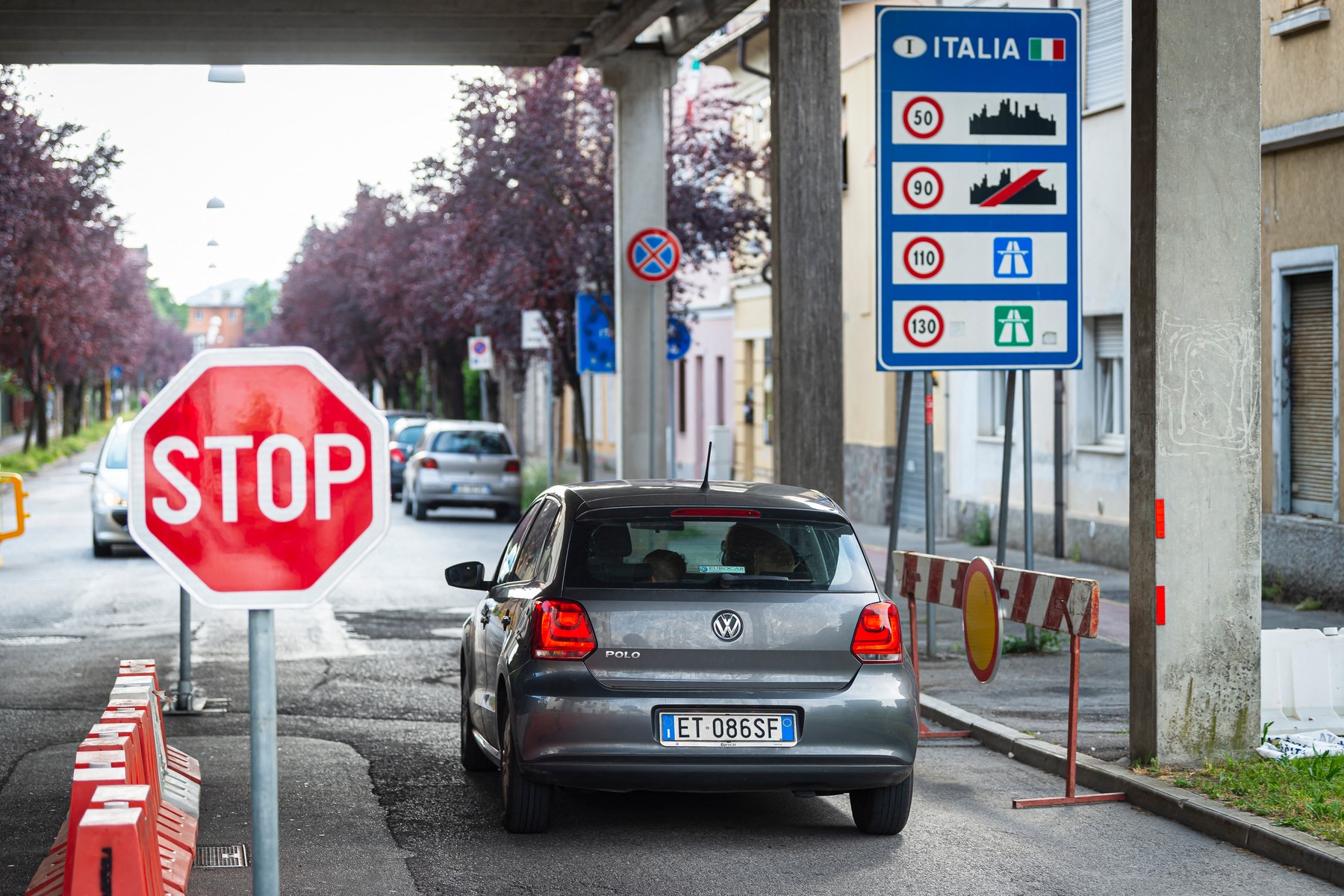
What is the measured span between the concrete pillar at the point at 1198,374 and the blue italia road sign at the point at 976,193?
3265mm

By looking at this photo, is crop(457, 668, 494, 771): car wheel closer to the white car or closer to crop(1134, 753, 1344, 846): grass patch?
crop(1134, 753, 1344, 846): grass patch

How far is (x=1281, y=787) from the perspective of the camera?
8094 mm

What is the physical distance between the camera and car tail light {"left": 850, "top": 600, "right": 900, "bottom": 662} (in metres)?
7.38

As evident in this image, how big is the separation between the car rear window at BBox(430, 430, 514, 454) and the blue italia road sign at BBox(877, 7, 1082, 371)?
61.5ft

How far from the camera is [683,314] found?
28.9 m

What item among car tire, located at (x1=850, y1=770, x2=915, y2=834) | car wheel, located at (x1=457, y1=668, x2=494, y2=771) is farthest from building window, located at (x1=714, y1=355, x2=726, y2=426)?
car tire, located at (x1=850, y1=770, x2=915, y2=834)

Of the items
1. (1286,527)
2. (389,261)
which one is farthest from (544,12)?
(389,261)

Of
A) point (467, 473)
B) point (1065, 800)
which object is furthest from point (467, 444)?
point (1065, 800)

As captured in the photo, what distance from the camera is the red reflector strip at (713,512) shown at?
7.49 metres

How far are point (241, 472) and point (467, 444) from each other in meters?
26.2

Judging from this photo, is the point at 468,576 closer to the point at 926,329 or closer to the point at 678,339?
the point at 926,329

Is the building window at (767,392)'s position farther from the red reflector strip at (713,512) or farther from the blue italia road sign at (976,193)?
the red reflector strip at (713,512)

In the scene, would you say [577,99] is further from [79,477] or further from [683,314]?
[79,477]

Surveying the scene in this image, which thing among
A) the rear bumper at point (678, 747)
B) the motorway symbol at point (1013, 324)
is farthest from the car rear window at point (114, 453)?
the rear bumper at point (678, 747)
